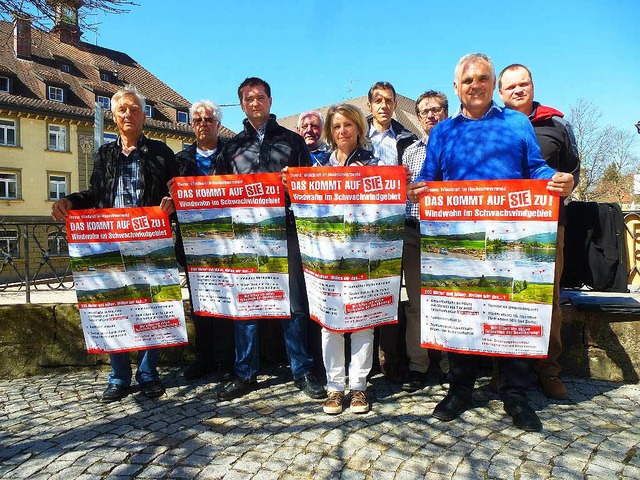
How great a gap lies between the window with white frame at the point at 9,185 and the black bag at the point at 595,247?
33173mm

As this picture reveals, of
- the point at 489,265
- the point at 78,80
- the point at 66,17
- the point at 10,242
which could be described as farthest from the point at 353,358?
the point at 78,80

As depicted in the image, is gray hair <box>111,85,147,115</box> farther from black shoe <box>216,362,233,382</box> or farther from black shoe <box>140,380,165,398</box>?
black shoe <box>216,362,233,382</box>

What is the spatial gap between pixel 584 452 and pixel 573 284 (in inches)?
65.8

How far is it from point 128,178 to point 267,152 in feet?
3.83

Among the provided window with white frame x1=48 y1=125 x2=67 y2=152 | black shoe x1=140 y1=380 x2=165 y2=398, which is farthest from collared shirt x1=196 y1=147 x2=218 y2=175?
window with white frame x1=48 y1=125 x2=67 y2=152

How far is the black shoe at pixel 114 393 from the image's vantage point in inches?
156

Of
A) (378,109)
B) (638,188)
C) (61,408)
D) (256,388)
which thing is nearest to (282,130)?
(378,109)

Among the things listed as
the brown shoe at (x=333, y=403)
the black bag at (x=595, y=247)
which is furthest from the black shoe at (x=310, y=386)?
the black bag at (x=595, y=247)

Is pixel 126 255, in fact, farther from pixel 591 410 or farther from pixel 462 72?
pixel 591 410

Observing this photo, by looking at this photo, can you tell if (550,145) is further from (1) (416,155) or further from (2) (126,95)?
(2) (126,95)

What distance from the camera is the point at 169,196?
4.16m

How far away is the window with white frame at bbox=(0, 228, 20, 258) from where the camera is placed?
531 centimetres

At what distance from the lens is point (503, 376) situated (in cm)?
351

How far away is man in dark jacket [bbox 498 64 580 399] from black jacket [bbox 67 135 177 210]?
9.52ft
